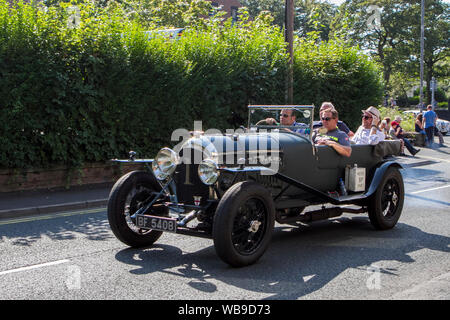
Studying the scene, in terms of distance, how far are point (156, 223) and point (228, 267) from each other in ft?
2.88

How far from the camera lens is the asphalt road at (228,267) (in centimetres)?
462

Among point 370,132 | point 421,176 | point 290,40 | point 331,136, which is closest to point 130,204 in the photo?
point 331,136

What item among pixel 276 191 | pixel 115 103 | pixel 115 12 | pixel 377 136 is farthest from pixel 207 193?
pixel 115 12

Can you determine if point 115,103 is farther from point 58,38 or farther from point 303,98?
point 303,98

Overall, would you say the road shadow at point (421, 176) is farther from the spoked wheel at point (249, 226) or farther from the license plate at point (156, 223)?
the license plate at point (156, 223)

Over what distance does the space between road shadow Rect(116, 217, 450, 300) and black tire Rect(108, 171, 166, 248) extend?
0.15 meters

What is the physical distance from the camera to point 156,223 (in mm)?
5492

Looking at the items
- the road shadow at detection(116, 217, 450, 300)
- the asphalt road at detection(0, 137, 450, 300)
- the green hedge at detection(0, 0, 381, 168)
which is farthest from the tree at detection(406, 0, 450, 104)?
the road shadow at detection(116, 217, 450, 300)

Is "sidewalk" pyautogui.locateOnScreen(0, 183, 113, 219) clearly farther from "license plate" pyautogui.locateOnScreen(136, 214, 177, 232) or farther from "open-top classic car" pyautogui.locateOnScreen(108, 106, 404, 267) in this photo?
"license plate" pyautogui.locateOnScreen(136, 214, 177, 232)

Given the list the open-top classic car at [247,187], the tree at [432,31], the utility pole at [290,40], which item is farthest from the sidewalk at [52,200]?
the tree at [432,31]

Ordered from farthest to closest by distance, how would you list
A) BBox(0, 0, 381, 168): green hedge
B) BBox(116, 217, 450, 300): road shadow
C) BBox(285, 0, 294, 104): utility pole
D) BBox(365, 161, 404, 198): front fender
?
1. BBox(285, 0, 294, 104): utility pole
2. BBox(0, 0, 381, 168): green hedge
3. BBox(365, 161, 404, 198): front fender
4. BBox(116, 217, 450, 300): road shadow

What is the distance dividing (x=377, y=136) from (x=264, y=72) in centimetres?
668

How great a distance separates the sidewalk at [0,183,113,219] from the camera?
28.9ft

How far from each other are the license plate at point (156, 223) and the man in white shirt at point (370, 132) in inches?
143
